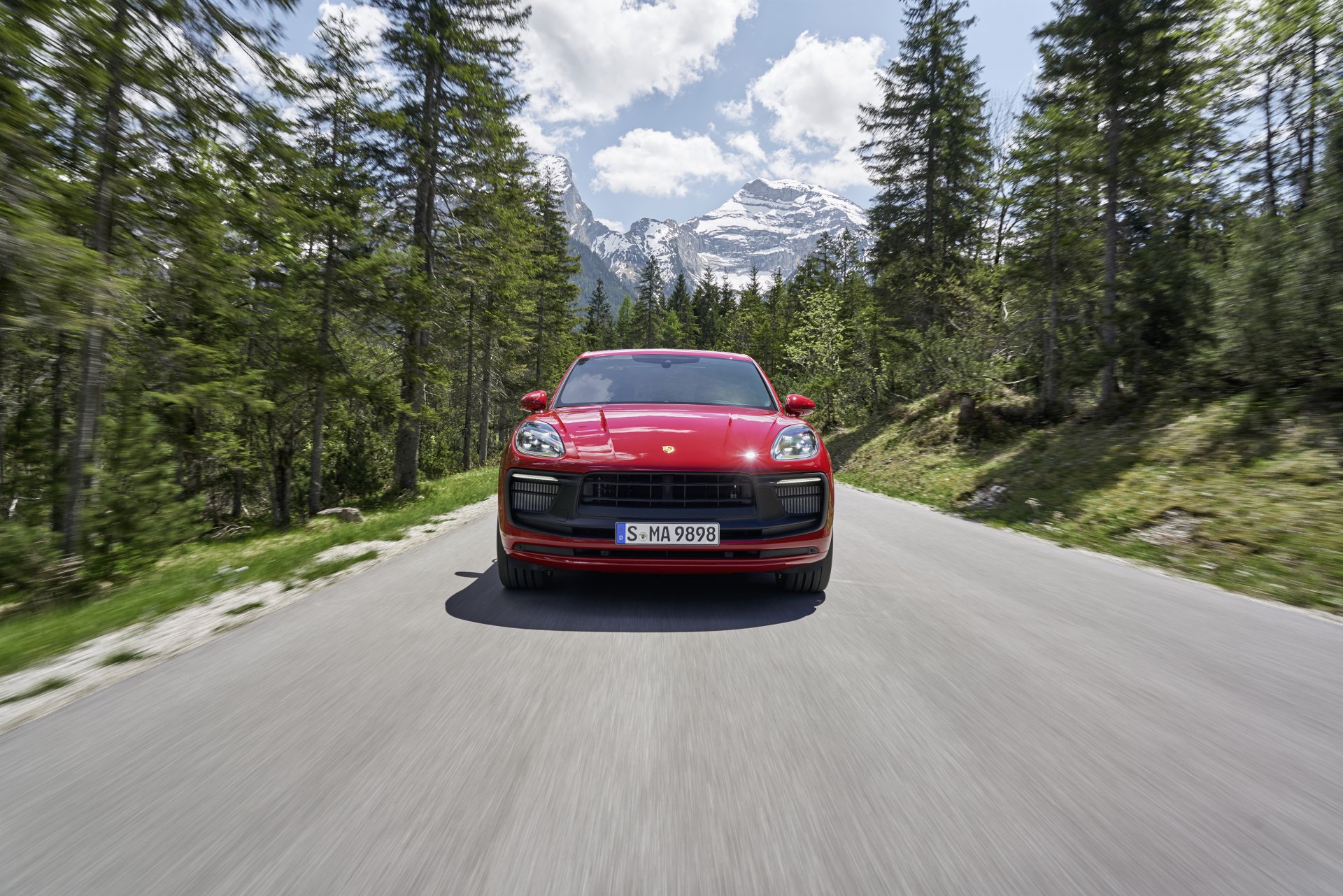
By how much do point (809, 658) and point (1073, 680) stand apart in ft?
3.65

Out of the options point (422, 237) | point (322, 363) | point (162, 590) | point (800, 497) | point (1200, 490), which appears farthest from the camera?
point (422, 237)

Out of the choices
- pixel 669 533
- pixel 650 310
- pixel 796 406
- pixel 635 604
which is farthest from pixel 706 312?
pixel 669 533

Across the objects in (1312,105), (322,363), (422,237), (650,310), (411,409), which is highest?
(650,310)

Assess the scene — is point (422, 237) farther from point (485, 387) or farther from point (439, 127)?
point (485, 387)

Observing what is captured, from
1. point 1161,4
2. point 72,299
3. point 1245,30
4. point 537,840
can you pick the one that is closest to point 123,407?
point 72,299

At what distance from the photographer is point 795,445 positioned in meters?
3.95

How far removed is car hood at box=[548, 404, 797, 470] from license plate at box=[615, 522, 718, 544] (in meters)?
0.32

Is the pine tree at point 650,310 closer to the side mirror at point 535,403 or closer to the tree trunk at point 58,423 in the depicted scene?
the tree trunk at point 58,423

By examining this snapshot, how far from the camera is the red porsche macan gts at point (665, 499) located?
3545mm

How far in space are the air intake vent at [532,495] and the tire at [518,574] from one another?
307 millimetres

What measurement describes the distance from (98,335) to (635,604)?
5.67 meters

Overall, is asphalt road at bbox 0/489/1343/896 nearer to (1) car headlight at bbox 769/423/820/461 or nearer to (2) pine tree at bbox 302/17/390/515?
(1) car headlight at bbox 769/423/820/461

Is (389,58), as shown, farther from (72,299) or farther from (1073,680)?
(1073,680)

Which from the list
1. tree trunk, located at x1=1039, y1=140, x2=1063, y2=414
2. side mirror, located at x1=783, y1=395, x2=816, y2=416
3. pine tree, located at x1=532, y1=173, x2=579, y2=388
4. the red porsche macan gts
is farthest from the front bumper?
pine tree, located at x1=532, y1=173, x2=579, y2=388
